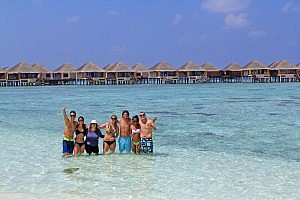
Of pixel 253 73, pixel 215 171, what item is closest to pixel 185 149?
pixel 215 171

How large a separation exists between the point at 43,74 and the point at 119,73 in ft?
29.2

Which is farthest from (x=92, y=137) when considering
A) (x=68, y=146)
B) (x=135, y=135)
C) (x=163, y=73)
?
(x=163, y=73)

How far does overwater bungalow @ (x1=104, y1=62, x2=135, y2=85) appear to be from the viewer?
54.4 meters

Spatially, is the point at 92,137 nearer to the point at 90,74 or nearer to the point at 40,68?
the point at 40,68

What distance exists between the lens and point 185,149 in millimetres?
10312


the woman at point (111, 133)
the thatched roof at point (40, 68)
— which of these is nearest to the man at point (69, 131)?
the woman at point (111, 133)

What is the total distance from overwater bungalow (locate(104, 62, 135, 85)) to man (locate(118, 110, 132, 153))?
45.3 metres

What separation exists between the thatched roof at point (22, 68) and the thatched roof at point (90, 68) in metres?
5.17

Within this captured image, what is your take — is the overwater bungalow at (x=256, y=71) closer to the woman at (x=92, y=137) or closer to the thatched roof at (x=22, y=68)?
the thatched roof at (x=22, y=68)

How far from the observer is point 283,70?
181 feet

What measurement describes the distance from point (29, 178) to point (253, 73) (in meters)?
51.0

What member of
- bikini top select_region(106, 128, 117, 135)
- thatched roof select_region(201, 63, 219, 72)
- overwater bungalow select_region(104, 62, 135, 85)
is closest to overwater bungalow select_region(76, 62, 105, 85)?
overwater bungalow select_region(104, 62, 135, 85)

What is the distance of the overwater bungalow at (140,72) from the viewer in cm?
5578

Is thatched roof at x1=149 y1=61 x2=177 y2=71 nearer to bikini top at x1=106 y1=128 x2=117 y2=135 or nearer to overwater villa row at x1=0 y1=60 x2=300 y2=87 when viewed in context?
overwater villa row at x1=0 y1=60 x2=300 y2=87
